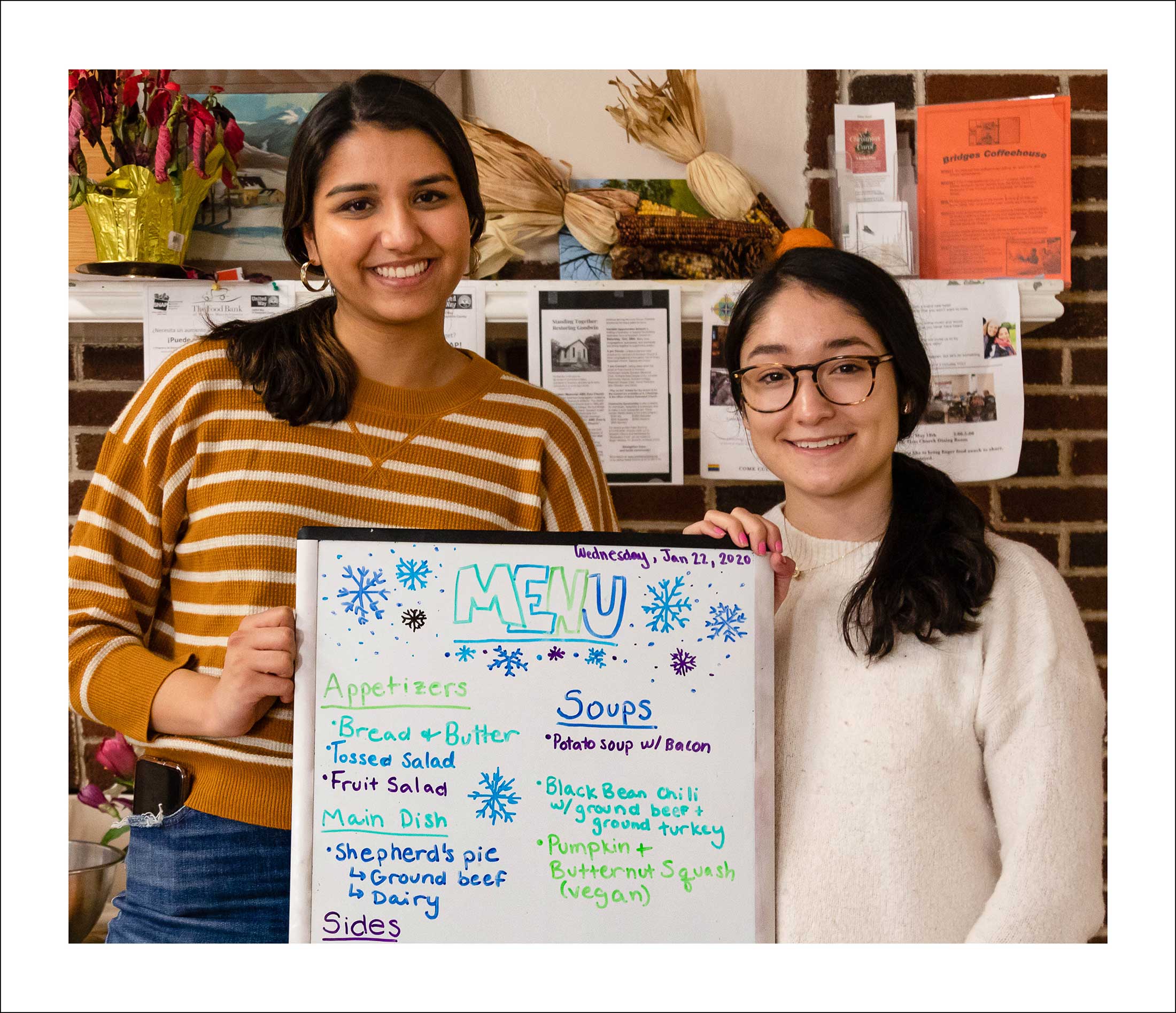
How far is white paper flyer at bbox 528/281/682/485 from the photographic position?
181 centimetres

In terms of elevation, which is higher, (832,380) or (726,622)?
(832,380)

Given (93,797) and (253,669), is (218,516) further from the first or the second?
(93,797)

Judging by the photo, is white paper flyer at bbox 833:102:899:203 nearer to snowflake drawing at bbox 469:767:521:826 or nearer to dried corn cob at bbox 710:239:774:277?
dried corn cob at bbox 710:239:774:277

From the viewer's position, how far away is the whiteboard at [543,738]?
1200mm

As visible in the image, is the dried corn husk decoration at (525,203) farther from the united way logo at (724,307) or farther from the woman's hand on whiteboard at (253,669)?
the woman's hand on whiteboard at (253,669)

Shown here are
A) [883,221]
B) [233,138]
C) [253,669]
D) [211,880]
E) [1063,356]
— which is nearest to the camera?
[253,669]

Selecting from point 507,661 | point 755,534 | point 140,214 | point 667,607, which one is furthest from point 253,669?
point 140,214

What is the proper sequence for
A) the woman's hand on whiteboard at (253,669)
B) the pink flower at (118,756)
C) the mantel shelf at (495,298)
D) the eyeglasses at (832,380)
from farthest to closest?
the pink flower at (118,756) → the mantel shelf at (495,298) → the eyeglasses at (832,380) → the woman's hand on whiteboard at (253,669)

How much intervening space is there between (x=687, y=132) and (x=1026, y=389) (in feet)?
2.73

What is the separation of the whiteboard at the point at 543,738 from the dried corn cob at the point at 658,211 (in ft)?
2.62

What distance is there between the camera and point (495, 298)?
5.91ft

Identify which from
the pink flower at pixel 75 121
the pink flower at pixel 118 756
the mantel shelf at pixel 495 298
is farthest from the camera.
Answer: the pink flower at pixel 118 756

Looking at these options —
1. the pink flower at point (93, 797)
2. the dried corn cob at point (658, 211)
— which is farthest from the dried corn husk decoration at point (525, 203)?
the pink flower at point (93, 797)

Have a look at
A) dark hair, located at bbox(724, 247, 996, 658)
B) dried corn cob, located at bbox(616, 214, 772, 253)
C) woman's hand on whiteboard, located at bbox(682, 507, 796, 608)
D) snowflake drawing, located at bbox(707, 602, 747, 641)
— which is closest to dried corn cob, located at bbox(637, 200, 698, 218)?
dried corn cob, located at bbox(616, 214, 772, 253)
